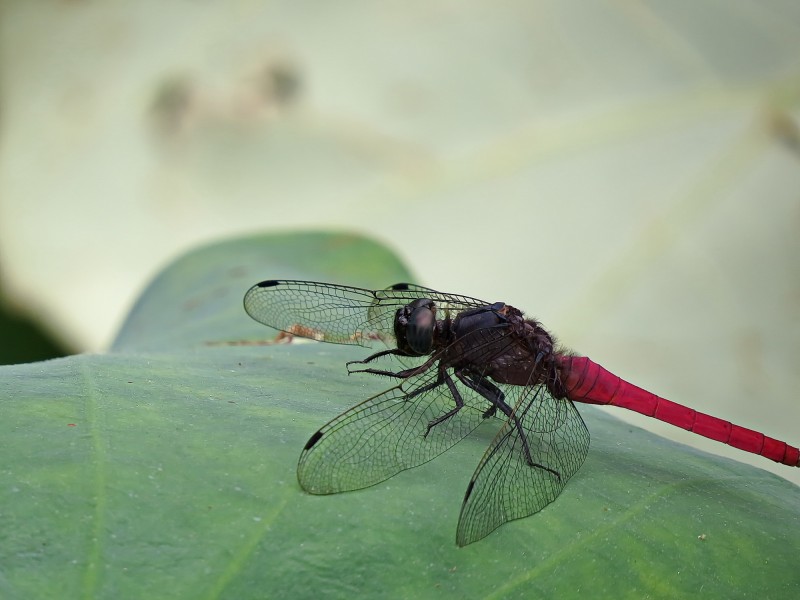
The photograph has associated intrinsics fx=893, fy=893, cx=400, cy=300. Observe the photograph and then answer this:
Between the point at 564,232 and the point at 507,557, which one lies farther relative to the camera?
the point at 564,232

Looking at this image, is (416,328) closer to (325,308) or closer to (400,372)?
(400,372)

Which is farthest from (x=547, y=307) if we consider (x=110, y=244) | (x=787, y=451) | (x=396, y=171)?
(x=110, y=244)

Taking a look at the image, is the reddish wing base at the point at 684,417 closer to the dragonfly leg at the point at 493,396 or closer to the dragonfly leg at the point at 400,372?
the dragonfly leg at the point at 493,396

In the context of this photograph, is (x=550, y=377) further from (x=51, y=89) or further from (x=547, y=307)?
(x=51, y=89)

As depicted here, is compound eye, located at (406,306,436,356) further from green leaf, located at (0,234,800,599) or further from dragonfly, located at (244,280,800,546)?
green leaf, located at (0,234,800,599)

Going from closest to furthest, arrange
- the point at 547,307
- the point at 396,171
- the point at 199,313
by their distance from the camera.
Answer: the point at 199,313
the point at 547,307
the point at 396,171

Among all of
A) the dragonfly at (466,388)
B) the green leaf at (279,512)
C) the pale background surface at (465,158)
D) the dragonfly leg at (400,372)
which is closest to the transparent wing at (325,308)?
the dragonfly at (466,388)
